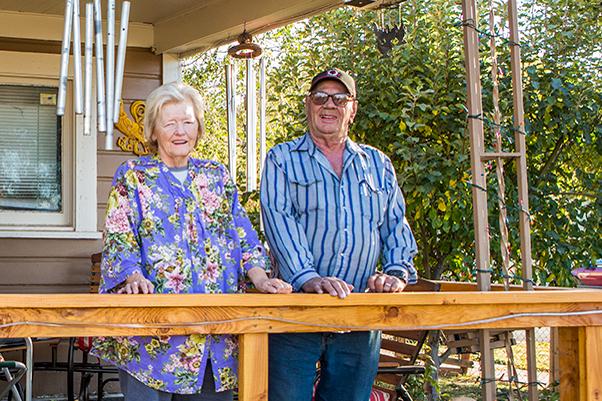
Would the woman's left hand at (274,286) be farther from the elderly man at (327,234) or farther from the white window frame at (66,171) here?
the white window frame at (66,171)

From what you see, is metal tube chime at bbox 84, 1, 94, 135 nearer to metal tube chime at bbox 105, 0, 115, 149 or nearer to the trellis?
metal tube chime at bbox 105, 0, 115, 149

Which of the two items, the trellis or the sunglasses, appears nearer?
the sunglasses

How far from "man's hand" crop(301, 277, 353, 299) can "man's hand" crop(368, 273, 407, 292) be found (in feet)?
0.39

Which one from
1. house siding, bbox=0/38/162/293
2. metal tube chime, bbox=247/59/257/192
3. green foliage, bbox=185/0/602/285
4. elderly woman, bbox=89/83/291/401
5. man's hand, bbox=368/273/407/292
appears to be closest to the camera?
elderly woman, bbox=89/83/291/401

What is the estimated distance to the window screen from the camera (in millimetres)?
5254

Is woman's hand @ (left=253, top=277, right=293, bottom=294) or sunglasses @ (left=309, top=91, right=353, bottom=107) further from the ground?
sunglasses @ (left=309, top=91, right=353, bottom=107)

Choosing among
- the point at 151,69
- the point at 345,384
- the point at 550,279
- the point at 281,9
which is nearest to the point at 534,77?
the point at 550,279

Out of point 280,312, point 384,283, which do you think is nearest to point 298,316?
point 280,312

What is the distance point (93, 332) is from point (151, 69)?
135 inches

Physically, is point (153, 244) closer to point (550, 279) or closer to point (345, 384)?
point (345, 384)

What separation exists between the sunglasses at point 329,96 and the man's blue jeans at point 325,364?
671 millimetres

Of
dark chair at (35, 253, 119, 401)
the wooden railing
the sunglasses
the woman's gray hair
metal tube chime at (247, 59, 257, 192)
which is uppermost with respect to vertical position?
metal tube chime at (247, 59, 257, 192)

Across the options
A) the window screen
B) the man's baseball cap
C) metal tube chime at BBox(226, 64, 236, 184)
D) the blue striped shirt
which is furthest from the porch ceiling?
the blue striped shirt

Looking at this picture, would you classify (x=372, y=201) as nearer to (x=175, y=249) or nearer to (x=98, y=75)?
(x=175, y=249)
